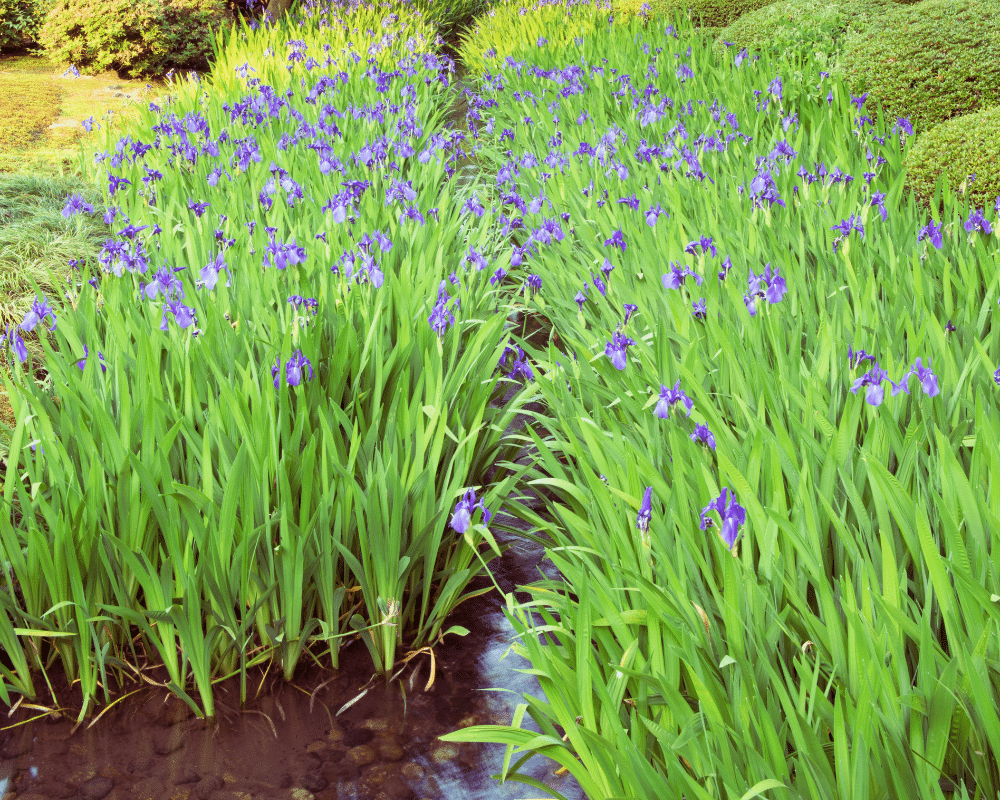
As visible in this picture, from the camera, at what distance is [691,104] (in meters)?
4.74

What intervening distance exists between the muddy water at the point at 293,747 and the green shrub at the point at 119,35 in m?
8.03

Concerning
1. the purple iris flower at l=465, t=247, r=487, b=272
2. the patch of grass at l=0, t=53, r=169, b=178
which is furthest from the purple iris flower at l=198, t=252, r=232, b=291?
the patch of grass at l=0, t=53, r=169, b=178

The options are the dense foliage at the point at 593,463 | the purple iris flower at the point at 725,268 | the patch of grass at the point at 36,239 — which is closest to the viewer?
the dense foliage at the point at 593,463

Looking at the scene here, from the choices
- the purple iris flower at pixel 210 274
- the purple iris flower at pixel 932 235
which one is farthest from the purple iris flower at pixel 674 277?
the purple iris flower at pixel 210 274

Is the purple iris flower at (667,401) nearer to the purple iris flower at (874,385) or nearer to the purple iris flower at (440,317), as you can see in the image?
the purple iris flower at (874,385)

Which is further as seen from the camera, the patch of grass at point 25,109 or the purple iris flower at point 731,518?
the patch of grass at point 25,109

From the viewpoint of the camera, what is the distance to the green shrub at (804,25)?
5.47 meters

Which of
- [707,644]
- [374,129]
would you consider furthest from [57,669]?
[374,129]

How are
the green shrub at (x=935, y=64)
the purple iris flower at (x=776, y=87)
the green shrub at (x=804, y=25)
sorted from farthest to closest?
the green shrub at (x=804, y=25) → the purple iris flower at (x=776, y=87) → the green shrub at (x=935, y=64)

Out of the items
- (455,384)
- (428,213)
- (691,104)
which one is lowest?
(455,384)

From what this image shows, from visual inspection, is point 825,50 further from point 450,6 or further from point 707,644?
point 450,6

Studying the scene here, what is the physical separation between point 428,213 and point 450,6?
1097 cm

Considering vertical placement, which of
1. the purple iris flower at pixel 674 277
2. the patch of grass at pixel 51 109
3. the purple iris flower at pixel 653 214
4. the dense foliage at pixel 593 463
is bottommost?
the dense foliage at pixel 593 463

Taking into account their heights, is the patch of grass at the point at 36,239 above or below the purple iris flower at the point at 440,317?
above
